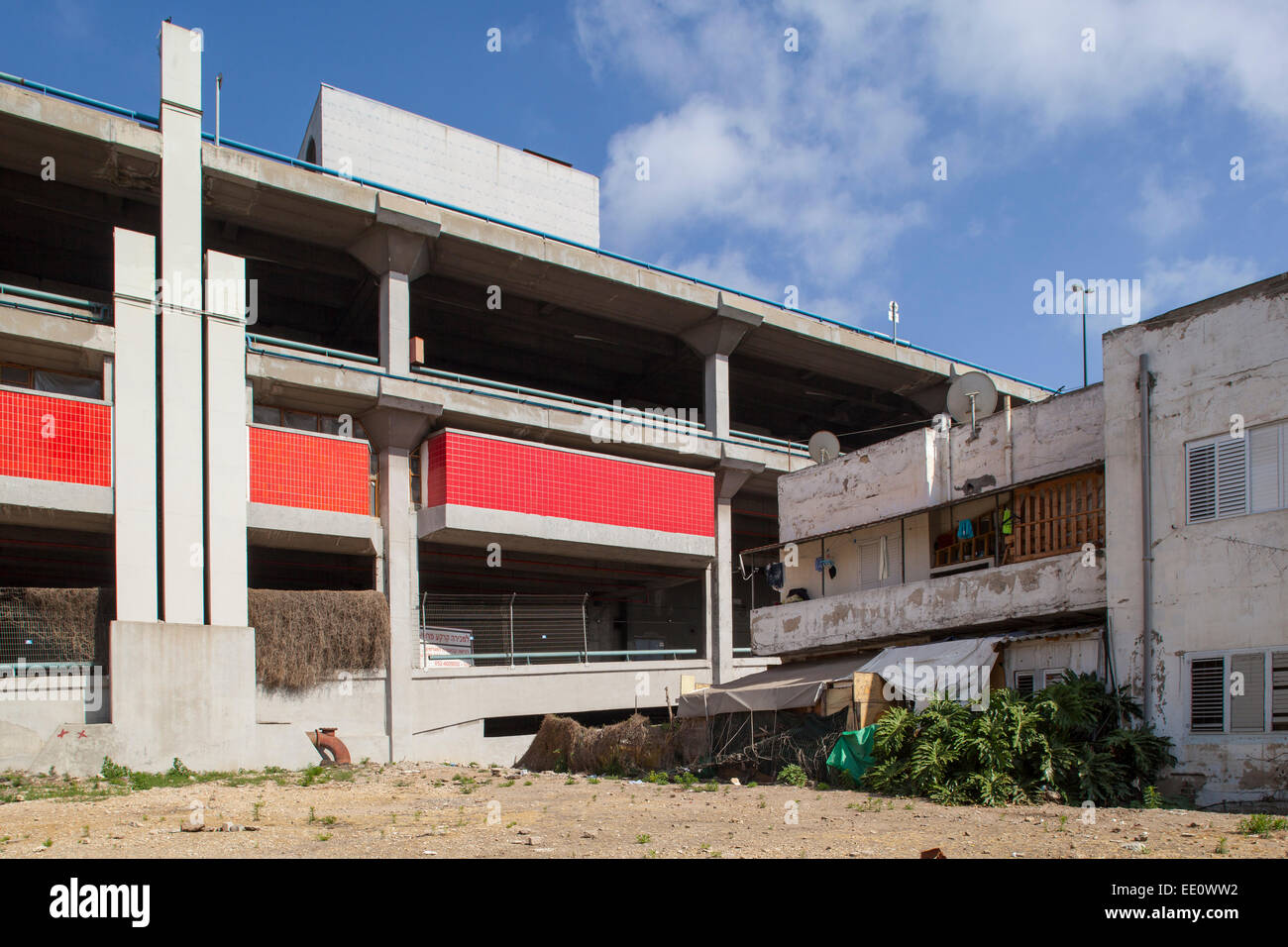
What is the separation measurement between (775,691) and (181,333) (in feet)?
52.7

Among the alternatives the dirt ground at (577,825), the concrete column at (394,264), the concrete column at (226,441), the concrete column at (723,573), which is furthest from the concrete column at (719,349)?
the dirt ground at (577,825)

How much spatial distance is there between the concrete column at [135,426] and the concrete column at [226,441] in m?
1.24

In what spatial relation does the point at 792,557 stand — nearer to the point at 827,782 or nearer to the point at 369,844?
the point at 827,782

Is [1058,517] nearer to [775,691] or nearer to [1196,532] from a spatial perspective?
[1196,532]

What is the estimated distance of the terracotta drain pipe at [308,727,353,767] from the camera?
28.1 metres

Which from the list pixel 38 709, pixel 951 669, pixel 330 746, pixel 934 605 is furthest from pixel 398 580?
pixel 951 669

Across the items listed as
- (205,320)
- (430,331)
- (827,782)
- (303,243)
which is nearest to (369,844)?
(827,782)

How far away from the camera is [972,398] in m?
27.2

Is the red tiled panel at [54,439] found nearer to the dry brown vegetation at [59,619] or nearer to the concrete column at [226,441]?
the concrete column at [226,441]

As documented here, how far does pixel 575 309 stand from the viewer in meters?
37.5

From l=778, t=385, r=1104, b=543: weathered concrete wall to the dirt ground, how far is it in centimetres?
804

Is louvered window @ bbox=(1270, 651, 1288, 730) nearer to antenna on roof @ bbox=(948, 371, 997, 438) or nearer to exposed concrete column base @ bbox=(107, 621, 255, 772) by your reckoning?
antenna on roof @ bbox=(948, 371, 997, 438)

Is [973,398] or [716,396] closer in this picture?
[973,398]

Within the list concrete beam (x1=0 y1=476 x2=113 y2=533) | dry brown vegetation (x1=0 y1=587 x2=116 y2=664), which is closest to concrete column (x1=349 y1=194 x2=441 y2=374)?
concrete beam (x1=0 y1=476 x2=113 y2=533)
